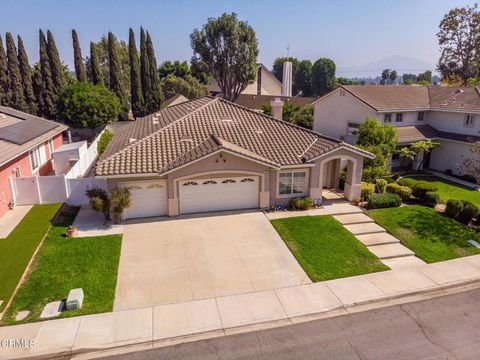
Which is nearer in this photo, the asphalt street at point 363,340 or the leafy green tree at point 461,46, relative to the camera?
the asphalt street at point 363,340

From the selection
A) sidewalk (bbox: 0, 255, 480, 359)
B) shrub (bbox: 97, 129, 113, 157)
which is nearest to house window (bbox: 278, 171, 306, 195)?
sidewalk (bbox: 0, 255, 480, 359)

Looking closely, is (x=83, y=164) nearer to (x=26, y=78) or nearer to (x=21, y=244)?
(x=21, y=244)

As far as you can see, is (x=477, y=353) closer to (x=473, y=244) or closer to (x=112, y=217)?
(x=473, y=244)

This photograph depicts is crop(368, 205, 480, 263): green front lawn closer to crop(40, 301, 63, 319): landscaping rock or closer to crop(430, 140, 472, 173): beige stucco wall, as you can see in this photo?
crop(430, 140, 472, 173): beige stucco wall

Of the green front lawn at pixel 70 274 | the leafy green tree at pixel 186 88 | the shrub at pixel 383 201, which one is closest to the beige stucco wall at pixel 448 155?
the shrub at pixel 383 201

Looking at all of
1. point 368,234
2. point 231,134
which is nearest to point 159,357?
point 368,234

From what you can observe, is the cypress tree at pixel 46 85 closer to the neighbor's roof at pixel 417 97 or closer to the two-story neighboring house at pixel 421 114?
the two-story neighboring house at pixel 421 114

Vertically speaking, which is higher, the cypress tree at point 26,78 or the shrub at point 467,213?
the cypress tree at point 26,78
